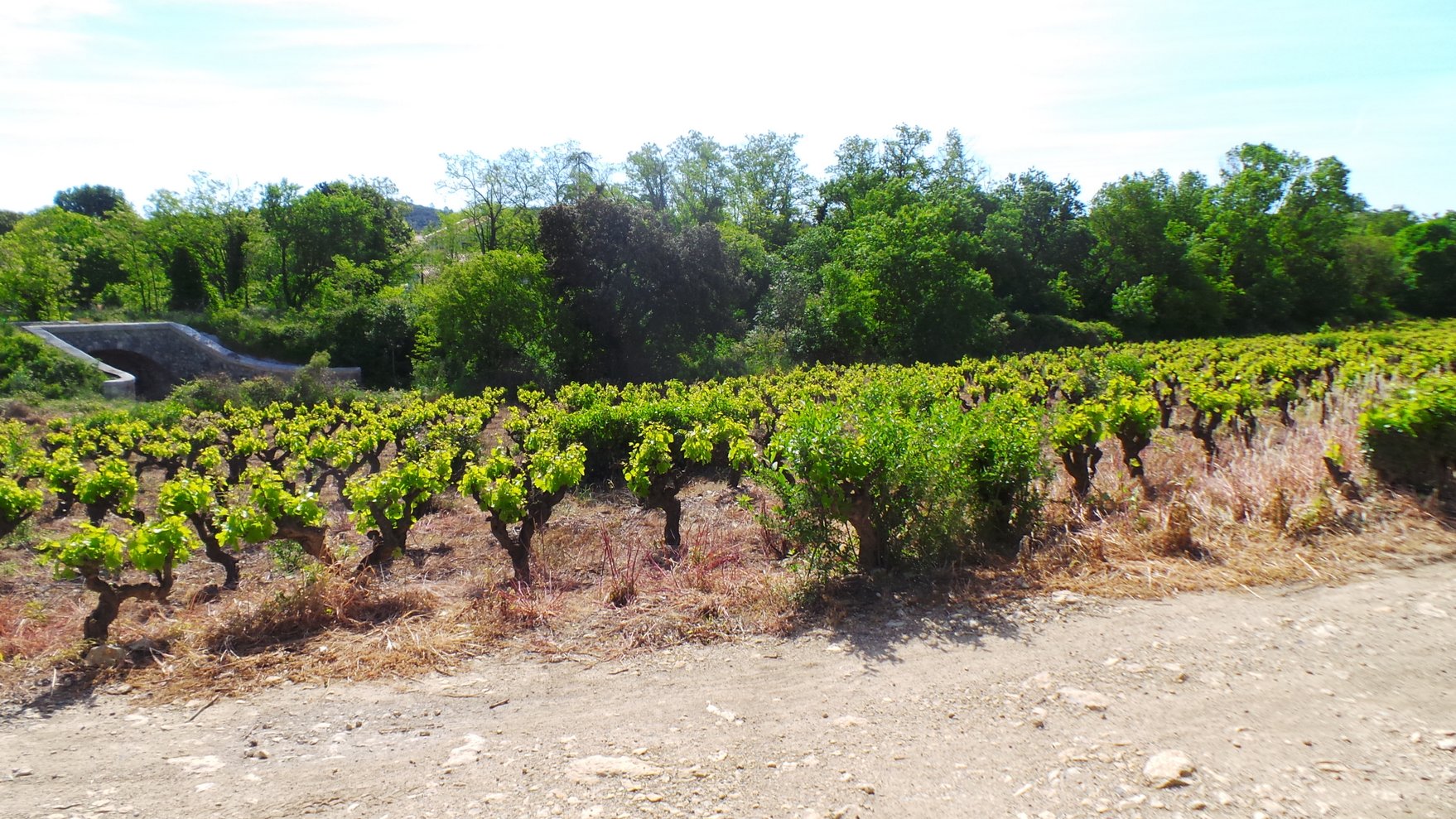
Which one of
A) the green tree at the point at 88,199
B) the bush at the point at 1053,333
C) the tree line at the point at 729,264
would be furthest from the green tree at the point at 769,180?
the green tree at the point at 88,199

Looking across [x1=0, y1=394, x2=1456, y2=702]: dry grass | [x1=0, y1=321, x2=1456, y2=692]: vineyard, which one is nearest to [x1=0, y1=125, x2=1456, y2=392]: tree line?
[x1=0, y1=321, x2=1456, y2=692]: vineyard

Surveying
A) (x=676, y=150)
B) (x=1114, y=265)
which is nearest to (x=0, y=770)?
(x=1114, y=265)

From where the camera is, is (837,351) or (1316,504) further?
(837,351)

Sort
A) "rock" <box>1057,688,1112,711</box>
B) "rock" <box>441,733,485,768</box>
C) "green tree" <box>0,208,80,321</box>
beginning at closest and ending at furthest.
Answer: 1. "rock" <box>441,733,485,768</box>
2. "rock" <box>1057,688,1112,711</box>
3. "green tree" <box>0,208,80,321</box>

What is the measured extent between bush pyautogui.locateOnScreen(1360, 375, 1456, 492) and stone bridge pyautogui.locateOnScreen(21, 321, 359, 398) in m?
28.1

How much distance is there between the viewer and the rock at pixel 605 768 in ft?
12.0

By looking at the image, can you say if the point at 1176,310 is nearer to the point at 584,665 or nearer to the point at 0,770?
the point at 584,665

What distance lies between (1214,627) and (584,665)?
3735 millimetres

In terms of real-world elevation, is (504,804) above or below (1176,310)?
below

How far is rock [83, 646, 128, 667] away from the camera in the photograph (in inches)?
201

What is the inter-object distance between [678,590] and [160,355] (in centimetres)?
3103

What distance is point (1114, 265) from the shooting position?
1431 inches

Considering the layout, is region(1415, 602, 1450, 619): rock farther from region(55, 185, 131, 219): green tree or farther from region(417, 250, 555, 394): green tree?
region(55, 185, 131, 219): green tree

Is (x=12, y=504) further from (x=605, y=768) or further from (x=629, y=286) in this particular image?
(x=629, y=286)
